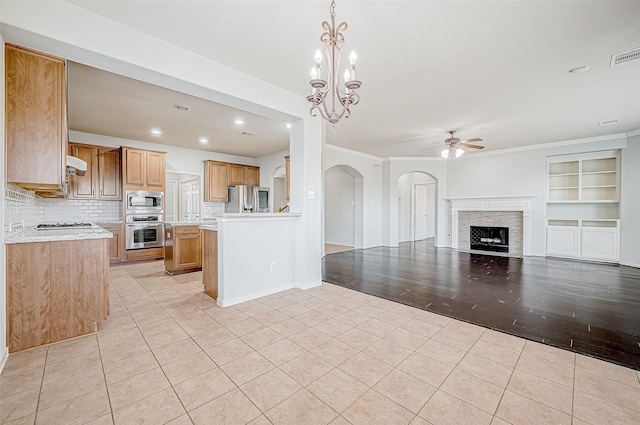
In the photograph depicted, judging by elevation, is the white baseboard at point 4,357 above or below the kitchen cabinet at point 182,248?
below

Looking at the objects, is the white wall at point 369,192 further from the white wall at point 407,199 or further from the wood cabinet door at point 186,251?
the wood cabinet door at point 186,251

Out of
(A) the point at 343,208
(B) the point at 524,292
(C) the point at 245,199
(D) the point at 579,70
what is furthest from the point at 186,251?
(D) the point at 579,70

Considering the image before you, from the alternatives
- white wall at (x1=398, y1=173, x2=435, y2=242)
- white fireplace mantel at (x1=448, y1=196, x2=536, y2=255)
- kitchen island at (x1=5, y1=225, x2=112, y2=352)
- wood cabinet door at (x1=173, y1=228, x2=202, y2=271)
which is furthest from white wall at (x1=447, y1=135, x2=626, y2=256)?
kitchen island at (x1=5, y1=225, x2=112, y2=352)

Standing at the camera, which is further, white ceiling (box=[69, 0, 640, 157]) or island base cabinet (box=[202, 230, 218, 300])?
island base cabinet (box=[202, 230, 218, 300])

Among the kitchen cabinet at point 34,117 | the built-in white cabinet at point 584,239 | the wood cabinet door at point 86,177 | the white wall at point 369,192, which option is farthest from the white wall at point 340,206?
the kitchen cabinet at point 34,117

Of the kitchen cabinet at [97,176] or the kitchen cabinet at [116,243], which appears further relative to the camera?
the kitchen cabinet at [116,243]

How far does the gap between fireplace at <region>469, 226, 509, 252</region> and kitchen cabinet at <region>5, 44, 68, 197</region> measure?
841 centimetres

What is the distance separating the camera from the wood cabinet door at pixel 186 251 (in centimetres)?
462

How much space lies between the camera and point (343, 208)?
336 inches

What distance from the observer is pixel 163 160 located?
6.02 metres

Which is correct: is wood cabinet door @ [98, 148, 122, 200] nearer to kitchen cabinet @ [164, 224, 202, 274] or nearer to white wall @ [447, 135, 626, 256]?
kitchen cabinet @ [164, 224, 202, 274]

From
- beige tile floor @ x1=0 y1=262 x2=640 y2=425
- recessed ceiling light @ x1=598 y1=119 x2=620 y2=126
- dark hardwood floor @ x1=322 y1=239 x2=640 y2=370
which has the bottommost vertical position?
beige tile floor @ x1=0 y1=262 x2=640 y2=425

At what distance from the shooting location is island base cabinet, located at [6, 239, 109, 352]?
2.13 metres

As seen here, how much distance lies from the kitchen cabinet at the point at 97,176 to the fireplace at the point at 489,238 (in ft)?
28.8
